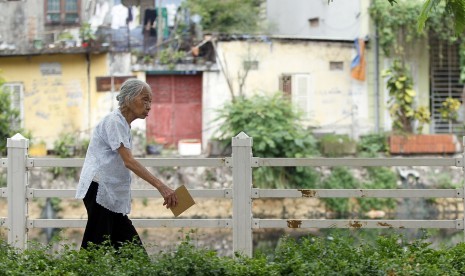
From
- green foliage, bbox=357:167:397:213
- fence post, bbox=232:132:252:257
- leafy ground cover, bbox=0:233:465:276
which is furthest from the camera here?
green foliage, bbox=357:167:397:213

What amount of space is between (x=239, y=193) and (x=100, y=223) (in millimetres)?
2259

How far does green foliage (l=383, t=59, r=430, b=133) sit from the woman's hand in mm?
18726

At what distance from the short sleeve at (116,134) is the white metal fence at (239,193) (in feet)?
6.57

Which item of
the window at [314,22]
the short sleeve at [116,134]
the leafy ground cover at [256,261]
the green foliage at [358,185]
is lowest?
the green foliage at [358,185]

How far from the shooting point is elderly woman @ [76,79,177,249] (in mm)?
6938

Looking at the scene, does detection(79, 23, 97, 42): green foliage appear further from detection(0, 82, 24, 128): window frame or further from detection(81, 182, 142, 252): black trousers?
detection(81, 182, 142, 252): black trousers

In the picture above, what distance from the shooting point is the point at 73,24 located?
2562 cm

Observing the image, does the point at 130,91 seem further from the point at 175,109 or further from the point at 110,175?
the point at 175,109

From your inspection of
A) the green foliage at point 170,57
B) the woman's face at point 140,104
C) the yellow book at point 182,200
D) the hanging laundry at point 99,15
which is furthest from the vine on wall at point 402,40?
the yellow book at point 182,200

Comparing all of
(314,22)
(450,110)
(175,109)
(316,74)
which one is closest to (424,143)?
(450,110)

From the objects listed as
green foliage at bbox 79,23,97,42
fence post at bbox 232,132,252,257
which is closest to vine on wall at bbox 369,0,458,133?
green foliage at bbox 79,23,97,42

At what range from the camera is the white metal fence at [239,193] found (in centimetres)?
897

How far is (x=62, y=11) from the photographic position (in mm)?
25750

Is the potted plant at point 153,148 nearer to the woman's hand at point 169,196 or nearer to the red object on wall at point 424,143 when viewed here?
the red object on wall at point 424,143
